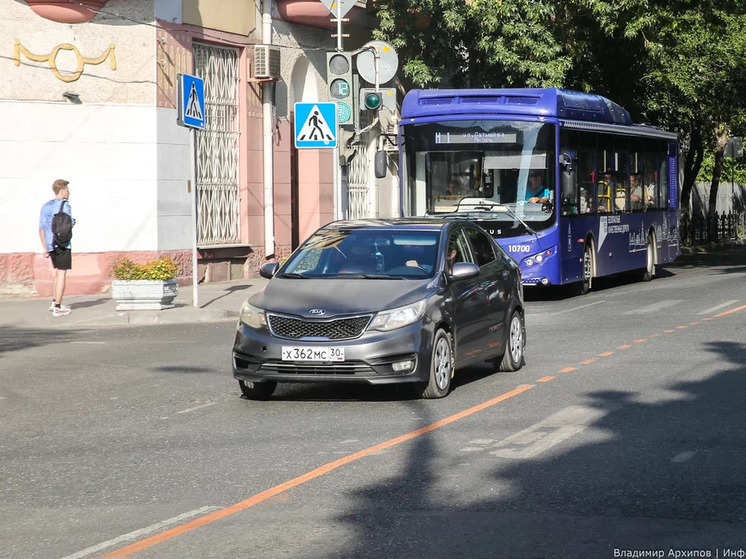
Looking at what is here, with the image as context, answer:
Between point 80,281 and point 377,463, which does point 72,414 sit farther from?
point 80,281

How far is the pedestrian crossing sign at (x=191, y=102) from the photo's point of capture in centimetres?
2070

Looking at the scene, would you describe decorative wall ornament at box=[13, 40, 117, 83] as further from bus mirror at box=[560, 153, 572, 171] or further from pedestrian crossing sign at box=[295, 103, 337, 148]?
bus mirror at box=[560, 153, 572, 171]

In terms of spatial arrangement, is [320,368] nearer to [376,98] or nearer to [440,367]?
[440,367]

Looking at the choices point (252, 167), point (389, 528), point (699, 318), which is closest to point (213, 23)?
point (252, 167)

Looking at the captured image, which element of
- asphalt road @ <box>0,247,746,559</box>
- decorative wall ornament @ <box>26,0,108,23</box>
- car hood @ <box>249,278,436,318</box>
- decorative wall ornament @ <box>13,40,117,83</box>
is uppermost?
decorative wall ornament @ <box>26,0,108,23</box>

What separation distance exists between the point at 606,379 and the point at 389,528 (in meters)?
6.18

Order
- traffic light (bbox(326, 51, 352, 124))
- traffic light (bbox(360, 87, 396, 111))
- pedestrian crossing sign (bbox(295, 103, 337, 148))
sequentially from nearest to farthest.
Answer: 1. traffic light (bbox(326, 51, 352, 124))
2. traffic light (bbox(360, 87, 396, 111))
3. pedestrian crossing sign (bbox(295, 103, 337, 148))

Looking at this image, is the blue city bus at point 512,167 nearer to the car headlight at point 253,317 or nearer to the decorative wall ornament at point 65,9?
the decorative wall ornament at point 65,9

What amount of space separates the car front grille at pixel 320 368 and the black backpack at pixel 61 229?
31.9 ft

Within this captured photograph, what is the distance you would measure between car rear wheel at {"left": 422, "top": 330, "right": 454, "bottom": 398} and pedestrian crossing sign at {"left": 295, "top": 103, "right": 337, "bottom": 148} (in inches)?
415

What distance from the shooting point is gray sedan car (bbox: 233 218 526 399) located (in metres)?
11.2

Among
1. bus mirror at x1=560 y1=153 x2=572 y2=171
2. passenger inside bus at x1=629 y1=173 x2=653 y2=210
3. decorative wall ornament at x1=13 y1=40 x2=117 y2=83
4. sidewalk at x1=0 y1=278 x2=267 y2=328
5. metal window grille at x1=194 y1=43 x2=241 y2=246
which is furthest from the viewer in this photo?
passenger inside bus at x1=629 y1=173 x2=653 y2=210

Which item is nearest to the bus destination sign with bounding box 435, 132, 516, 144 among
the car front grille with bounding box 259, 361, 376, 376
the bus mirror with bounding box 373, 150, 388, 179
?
the bus mirror with bounding box 373, 150, 388, 179

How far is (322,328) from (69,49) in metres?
13.9
